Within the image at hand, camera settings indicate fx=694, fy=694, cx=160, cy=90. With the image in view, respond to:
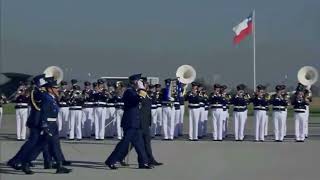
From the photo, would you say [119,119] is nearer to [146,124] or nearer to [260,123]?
[260,123]

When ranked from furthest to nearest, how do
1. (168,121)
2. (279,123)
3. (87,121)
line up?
(87,121), (168,121), (279,123)

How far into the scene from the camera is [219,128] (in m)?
20.5

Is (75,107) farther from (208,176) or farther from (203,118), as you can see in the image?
(208,176)

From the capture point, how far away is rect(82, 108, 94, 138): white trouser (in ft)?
68.7

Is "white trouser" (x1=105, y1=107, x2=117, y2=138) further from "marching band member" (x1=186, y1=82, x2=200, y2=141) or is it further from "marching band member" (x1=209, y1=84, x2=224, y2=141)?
"marching band member" (x1=209, y1=84, x2=224, y2=141)

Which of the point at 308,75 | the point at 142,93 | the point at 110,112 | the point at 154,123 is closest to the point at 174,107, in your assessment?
the point at 154,123

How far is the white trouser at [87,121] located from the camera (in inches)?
825

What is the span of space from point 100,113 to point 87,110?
705 millimetres

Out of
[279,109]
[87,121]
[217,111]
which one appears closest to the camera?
[279,109]

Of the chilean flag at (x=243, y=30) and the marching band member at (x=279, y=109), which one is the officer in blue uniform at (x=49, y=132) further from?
the chilean flag at (x=243, y=30)

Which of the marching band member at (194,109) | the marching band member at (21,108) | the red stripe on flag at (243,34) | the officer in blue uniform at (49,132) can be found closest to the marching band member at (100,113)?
the marching band member at (21,108)

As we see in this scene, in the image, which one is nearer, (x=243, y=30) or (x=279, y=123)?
(x=279, y=123)

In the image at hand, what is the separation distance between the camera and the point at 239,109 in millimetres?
20328

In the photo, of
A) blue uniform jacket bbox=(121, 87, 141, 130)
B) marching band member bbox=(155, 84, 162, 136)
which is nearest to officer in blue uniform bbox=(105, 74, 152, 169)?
blue uniform jacket bbox=(121, 87, 141, 130)
